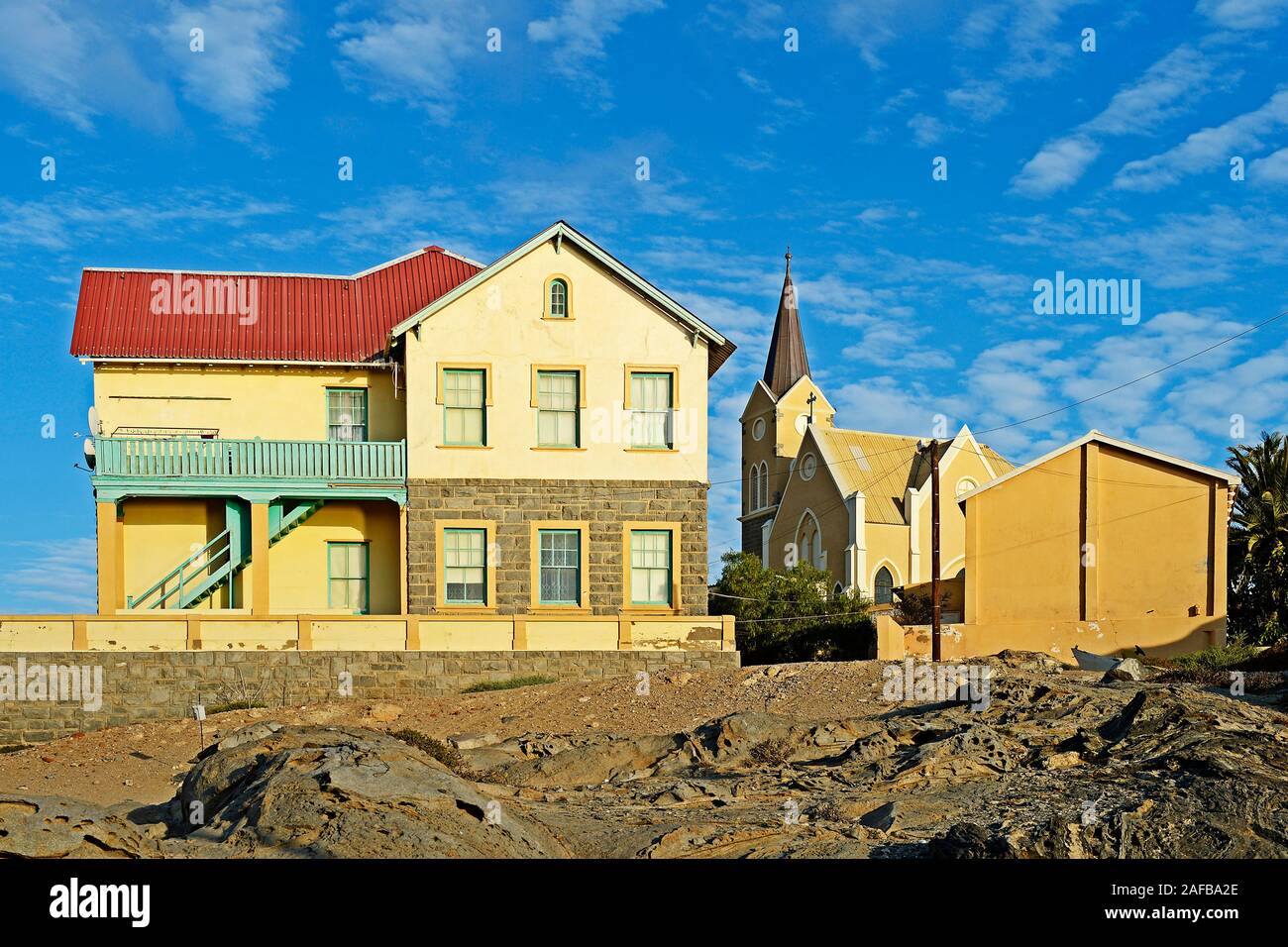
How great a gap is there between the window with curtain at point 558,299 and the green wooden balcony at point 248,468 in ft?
14.7

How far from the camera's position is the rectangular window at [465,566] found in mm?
30188

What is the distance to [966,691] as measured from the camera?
25.4m

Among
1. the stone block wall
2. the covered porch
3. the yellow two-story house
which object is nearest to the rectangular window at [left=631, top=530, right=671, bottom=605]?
the yellow two-story house

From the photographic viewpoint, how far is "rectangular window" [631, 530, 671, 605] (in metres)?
30.4

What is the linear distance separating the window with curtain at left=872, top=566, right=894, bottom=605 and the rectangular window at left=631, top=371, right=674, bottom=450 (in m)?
23.7

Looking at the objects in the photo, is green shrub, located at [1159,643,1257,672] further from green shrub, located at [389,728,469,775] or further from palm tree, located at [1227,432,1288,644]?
green shrub, located at [389,728,469,775]

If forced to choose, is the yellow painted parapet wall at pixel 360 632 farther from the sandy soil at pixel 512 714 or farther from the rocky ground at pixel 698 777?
the rocky ground at pixel 698 777

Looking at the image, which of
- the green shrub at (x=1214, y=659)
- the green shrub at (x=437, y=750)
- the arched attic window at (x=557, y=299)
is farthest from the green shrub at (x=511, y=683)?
the green shrub at (x=1214, y=659)

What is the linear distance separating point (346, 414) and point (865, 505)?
25.8m

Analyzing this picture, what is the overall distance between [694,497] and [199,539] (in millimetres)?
11352

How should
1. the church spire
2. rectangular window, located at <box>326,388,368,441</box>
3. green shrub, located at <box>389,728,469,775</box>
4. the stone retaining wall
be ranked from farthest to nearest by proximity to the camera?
the church spire, rectangular window, located at <box>326,388,368,441</box>, the stone retaining wall, green shrub, located at <box>389,728,469,775</box>

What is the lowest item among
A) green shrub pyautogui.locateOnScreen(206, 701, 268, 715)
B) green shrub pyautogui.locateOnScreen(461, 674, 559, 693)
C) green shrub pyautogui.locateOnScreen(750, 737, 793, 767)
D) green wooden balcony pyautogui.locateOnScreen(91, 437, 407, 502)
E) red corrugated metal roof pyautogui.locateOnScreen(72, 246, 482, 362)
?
green shrub pyautogui.locateOnScreen(206, 701, 268, 715)
